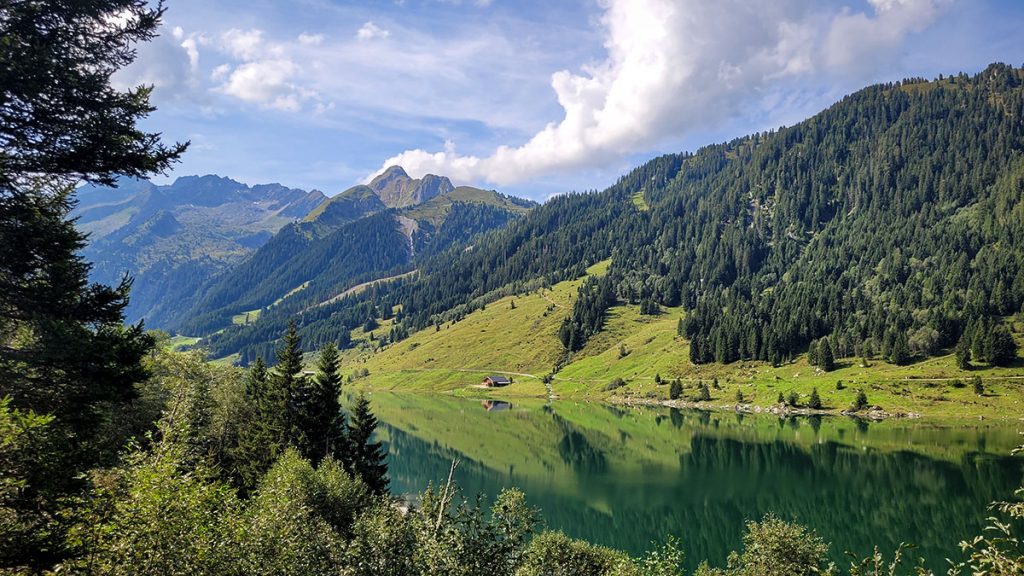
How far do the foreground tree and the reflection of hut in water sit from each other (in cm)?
16090

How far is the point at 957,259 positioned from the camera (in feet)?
646

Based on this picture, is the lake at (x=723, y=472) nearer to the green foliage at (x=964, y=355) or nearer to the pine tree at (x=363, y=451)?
the pine tree at (x=363, y=451)

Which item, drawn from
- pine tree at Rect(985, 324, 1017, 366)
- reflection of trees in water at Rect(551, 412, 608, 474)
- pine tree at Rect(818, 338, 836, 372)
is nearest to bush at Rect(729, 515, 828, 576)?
reflection of trees in water at Rect(551, 412, 608, 474)

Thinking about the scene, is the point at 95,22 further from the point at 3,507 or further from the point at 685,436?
the point at 685,436

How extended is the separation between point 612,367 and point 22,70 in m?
194

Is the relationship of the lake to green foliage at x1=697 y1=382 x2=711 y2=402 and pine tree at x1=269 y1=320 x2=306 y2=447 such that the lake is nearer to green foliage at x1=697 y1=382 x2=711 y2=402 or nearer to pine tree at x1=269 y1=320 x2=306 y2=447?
green foliage at x1=697 y1=382 x2=711 y2=402

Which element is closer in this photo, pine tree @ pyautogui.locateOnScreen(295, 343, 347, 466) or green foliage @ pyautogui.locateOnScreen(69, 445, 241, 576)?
green foliage @ pyautogui.locateOnScreen(69, 445, 241, 576)

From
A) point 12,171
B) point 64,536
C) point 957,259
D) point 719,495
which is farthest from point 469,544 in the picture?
point 957,259

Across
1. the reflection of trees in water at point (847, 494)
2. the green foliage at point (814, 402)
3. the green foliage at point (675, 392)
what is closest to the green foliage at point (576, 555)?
the reflection of trees in water at point (847, 494)

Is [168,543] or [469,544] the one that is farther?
[469,544]

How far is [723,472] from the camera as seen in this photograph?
96.1 metres

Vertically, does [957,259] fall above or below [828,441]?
above

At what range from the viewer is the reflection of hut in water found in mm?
176762

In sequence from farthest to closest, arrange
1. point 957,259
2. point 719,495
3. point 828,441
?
point 957,259 → point 828,441 → point 719,495
